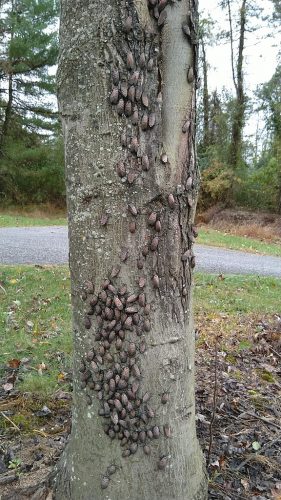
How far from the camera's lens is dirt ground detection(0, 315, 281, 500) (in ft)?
7.43

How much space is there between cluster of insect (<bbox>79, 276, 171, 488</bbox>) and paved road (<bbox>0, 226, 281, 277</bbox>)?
6.04 metres

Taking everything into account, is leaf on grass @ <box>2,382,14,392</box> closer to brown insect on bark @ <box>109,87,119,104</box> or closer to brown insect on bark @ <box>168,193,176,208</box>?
brown insect on bark @ <box>168,193,176,208</box>

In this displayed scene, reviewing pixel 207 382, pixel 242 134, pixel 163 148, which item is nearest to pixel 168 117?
pixel 163 148

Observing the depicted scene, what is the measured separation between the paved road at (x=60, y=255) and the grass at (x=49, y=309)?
104 centimetres

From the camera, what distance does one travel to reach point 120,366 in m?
1.82

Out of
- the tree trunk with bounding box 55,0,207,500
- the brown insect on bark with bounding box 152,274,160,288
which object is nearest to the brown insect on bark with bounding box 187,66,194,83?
the tree trunk with bounding box 55,0,207,500

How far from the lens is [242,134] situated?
1994 centimetres

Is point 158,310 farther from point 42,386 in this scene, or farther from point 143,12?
point 42,386

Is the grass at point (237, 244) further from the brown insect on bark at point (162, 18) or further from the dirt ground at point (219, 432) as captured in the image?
the brown insect on bark at point (162, 18)

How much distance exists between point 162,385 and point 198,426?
1084 millimetres

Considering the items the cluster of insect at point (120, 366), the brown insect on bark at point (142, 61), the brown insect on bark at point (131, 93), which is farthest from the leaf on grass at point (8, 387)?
the brown insect on bark at point (142, 61)

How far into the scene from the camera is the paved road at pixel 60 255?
8.17 meters

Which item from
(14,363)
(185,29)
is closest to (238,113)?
(14,363)

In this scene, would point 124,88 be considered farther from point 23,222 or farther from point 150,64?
point 23,222
